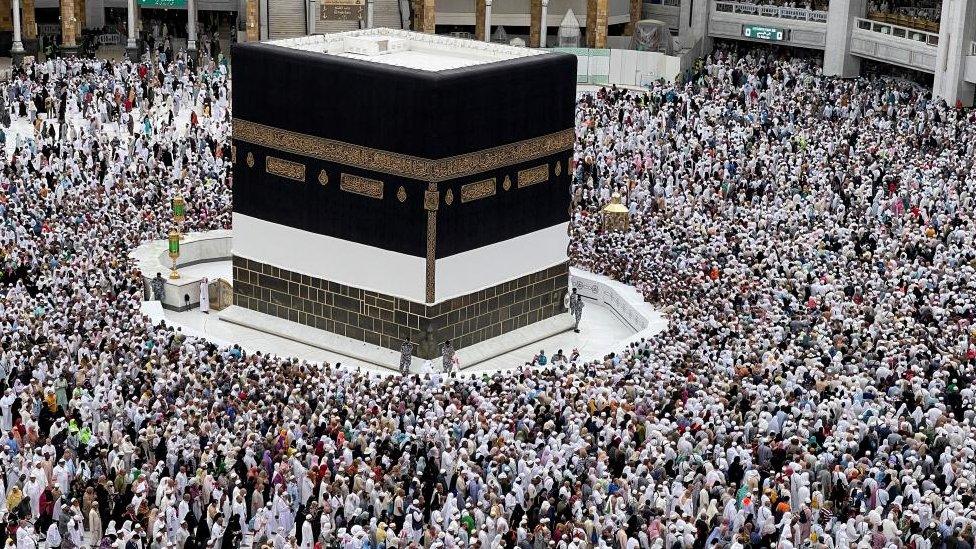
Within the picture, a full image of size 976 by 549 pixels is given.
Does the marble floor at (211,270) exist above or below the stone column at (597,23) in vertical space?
below

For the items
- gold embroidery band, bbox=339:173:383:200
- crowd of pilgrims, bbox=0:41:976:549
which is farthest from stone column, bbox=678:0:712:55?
gold embroidery band, bbox=339:173:383:200

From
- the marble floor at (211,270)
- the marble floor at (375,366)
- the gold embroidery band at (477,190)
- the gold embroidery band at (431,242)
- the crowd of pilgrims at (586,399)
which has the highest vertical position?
the gold embroidery band at (477,190)

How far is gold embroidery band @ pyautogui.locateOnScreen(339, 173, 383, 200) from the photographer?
105ft

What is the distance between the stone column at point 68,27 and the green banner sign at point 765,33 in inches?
886

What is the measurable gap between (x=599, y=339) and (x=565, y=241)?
213 centimetres

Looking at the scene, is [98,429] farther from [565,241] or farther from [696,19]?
[696,19]

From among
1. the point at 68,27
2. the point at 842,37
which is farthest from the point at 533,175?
the point at 68,27

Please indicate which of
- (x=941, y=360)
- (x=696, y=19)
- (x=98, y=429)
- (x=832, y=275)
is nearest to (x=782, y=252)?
(x=832, y=275)

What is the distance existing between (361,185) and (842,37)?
87.5ft

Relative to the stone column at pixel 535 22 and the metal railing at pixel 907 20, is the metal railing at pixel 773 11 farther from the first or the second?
the stone column at pixel 535 22

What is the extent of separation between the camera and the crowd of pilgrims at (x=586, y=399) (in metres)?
22.8

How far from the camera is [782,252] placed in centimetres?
3422

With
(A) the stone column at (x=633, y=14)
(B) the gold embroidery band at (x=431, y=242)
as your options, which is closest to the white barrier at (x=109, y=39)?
(A) the stone column at (x=633, y=14)

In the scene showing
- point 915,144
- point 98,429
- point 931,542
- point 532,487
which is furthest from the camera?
point 915,144
